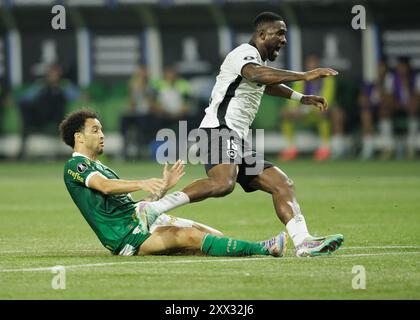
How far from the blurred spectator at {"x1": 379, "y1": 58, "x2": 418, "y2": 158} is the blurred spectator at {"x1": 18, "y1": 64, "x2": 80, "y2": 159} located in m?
8.39

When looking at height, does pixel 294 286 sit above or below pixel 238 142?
below

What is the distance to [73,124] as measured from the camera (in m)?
10.6

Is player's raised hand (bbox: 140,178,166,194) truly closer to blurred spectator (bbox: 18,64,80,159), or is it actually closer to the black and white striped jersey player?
the black and white striped jersey player

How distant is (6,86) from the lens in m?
32.4

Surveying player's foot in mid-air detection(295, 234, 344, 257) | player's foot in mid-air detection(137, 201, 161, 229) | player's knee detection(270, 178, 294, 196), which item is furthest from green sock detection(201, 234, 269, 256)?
player's knee detection(270, 178, 294, 196)

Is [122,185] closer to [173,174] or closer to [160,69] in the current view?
[173,174]

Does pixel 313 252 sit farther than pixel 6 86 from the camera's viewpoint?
No

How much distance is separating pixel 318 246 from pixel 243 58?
1.96 metres

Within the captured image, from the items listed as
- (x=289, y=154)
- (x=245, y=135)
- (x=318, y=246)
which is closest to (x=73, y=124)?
(x=245, y=135)

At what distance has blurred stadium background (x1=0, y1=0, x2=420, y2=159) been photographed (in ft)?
98.5

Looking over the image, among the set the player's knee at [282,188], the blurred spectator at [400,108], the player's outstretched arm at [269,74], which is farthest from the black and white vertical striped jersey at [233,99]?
the blurred spectator at [400,108]

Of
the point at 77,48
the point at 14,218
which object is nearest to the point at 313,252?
the point at 14,218

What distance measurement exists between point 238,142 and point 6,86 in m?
22.4
